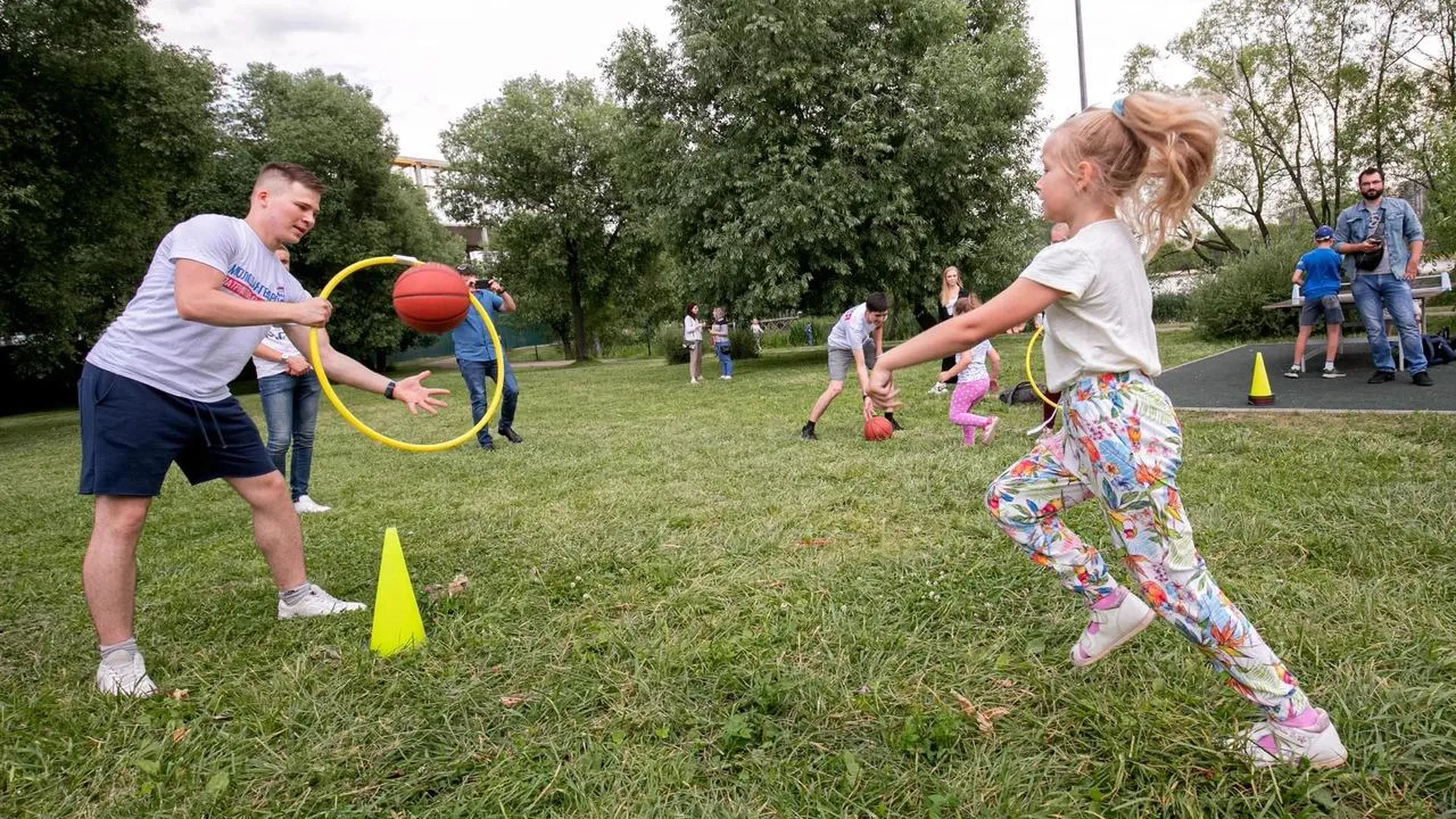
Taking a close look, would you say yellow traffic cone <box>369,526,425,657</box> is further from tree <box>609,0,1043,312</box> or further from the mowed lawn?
tree <box>609,0,1043,312</box>

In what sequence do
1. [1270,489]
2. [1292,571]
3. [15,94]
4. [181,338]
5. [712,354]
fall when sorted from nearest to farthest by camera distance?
[181,338]
[1292,571]
[1270,489]
[15,94]
[712,354]

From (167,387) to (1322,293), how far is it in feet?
37.7

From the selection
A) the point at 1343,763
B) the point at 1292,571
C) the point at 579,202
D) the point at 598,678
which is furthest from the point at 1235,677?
the point at 579,202

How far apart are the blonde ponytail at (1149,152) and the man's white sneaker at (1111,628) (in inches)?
46.9

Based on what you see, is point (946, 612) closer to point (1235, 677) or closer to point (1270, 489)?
point (1235, 677)

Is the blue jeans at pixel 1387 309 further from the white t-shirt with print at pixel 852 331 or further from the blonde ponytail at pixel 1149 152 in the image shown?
the blonde ponytail at pixel 1149 152

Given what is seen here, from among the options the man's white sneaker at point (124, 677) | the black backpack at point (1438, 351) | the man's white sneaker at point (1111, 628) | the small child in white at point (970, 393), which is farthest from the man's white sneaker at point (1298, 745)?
the black backpack at point (1438, 351)

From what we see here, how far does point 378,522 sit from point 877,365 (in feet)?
15.1

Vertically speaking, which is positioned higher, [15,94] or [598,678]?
[15,94]

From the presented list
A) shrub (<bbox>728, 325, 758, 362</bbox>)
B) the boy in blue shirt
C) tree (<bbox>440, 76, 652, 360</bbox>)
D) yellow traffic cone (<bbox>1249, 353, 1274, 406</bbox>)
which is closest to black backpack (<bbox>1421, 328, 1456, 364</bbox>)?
the boy in blue shirt

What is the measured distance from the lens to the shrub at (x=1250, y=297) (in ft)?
58.6

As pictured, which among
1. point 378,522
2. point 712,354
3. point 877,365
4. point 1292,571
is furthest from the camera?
point 712,354

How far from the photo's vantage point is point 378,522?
5727mm

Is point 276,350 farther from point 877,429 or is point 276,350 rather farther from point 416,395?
point 877,429
